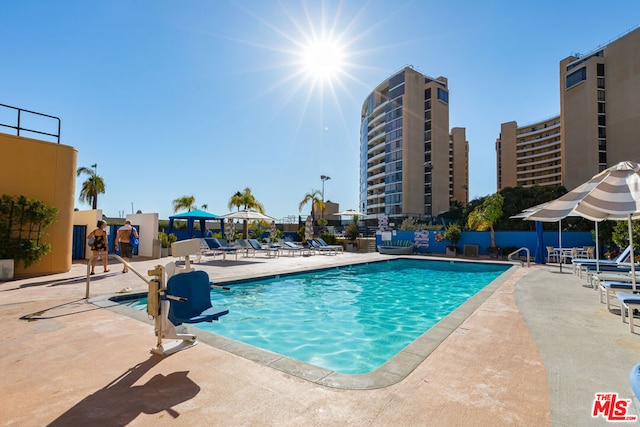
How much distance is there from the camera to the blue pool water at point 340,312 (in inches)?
192

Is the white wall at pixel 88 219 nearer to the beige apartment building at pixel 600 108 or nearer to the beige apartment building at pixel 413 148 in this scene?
the beige apartment building at pixel 413 148

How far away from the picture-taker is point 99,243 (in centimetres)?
886

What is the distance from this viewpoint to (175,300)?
3279 mm

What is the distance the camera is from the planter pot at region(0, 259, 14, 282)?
7.86 m

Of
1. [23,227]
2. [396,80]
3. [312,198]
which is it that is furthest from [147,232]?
[396,80]

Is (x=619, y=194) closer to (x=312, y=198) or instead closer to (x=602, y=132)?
(x=312, y=198)

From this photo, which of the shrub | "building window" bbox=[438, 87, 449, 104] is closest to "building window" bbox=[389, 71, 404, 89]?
"building window" bbox=[438, 87, 449, 104]

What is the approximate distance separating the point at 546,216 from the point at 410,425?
7.24 m

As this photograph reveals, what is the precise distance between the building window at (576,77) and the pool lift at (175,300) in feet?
188

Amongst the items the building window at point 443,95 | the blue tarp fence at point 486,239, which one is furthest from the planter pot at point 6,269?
the building window at point 443,95

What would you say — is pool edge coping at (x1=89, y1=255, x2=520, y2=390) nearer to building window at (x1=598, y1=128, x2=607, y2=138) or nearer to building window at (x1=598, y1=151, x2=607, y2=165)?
building window at (x1=598, y1=151, x2=607, y2=165)

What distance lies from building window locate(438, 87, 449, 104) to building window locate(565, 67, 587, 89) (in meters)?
17.6

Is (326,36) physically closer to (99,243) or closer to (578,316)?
(99,243)

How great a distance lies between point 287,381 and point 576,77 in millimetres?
58432
